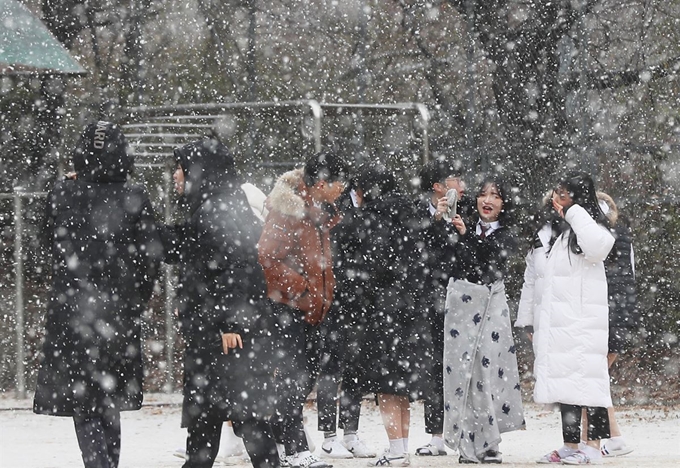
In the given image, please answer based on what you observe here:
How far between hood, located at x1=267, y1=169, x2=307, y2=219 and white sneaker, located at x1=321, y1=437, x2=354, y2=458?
182 cm

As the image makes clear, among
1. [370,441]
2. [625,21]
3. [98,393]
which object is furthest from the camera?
[625,21]

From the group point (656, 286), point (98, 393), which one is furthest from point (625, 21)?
point (98, 393)

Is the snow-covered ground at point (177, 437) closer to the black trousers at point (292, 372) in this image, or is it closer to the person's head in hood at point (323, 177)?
the black trousers at point (292, 372)

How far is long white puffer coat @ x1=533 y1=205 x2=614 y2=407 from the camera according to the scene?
763 cm

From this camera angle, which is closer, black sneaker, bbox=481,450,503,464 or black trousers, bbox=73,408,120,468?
black trousers, bbox=73,408,120,468

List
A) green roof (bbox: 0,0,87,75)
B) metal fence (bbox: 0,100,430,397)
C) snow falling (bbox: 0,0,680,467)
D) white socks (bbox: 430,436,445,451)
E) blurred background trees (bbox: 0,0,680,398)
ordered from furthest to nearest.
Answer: blurred background trees (bbox: 0,0,680,398) < metal fence (bbox: 0,100,430,397) < snow falling (bbox: 0,0,680,467) < green roof (bbox: 0,0,87,75) < white socks (bbox: 430,436,445,451)

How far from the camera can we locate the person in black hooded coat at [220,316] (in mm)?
5926

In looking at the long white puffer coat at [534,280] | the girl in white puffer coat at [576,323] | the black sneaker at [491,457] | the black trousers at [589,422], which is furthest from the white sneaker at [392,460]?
the long white puffer coat at [534,280]

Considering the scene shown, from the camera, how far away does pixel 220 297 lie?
19.5 ft

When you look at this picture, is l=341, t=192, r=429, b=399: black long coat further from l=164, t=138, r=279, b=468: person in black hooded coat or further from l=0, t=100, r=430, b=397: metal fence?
l=0, t=100, r=430, b=397: metal fence

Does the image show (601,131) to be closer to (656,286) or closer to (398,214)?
(656,286)

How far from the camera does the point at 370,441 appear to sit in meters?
9.09

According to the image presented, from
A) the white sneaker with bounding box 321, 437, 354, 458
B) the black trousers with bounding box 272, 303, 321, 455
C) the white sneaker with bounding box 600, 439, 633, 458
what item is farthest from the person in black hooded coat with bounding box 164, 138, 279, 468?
the white sneaker with bounding box 600, 439, 633, 458

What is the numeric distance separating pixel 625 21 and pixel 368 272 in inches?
221
